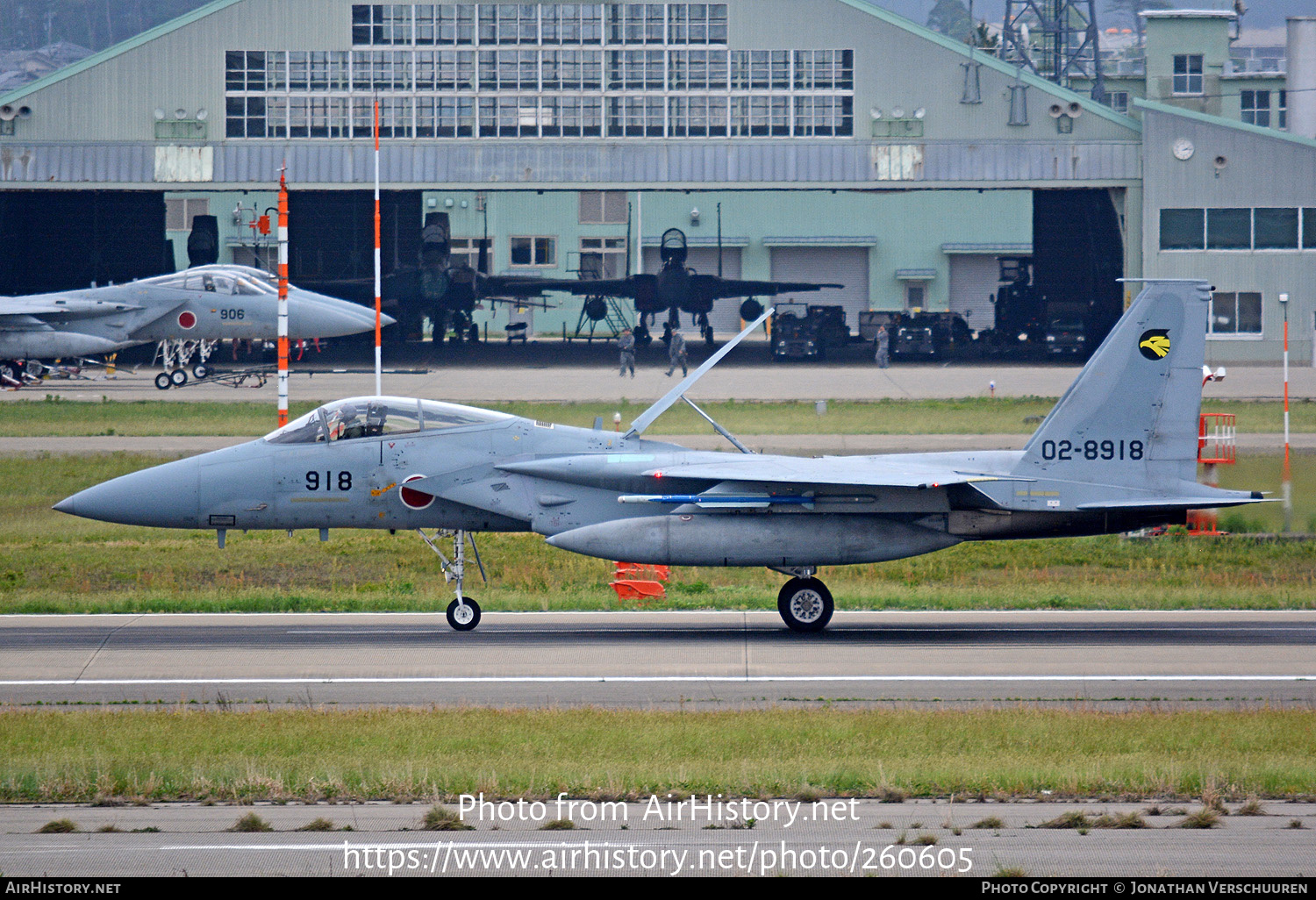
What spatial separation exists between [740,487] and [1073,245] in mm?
57257

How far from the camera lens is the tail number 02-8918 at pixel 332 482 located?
1548cm

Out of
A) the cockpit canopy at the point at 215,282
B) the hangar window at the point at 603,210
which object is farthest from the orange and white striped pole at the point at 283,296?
the hangar window at the point at 603,210

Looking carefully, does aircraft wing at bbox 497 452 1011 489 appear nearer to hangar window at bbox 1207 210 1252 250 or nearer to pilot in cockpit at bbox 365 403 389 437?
pilot in cockpit at bbox 365 403 389 437

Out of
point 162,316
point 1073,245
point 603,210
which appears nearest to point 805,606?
point 162,316

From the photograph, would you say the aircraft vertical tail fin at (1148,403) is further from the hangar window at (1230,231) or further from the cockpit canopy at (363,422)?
the hangar window at (1230,231)

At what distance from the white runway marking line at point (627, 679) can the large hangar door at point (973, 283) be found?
78.1m

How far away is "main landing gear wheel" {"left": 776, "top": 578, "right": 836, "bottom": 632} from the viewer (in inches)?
615

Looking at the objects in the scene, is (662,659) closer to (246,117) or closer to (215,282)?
(215,282)

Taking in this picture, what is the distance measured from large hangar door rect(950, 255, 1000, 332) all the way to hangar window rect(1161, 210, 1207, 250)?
113 feet

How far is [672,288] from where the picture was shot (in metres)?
64.7

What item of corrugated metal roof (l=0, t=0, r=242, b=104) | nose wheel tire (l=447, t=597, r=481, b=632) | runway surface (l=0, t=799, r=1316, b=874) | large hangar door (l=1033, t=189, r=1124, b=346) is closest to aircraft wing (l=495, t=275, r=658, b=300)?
large hangar door (l=1033, t=189, r=1124, b=346)

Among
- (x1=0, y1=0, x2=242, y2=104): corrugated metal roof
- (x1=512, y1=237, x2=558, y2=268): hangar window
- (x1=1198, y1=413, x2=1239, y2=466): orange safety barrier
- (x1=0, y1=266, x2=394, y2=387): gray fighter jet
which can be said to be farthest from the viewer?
(x1=512, y1=237, x2=558, y2=268): hangar window

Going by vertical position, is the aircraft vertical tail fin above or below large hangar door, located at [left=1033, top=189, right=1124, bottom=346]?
below
